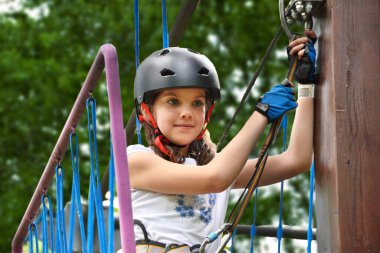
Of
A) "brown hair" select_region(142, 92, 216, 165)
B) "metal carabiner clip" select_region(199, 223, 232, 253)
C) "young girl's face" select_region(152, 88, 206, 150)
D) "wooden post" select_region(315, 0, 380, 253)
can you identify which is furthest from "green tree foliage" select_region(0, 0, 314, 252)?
"wooden post" select_region(315, 0, 380, 253)

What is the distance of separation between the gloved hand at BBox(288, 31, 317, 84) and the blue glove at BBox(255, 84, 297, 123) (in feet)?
0.26

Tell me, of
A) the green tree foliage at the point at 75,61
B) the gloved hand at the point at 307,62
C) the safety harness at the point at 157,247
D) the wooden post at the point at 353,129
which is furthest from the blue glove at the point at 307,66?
the green tree foliage at the point at 75,61

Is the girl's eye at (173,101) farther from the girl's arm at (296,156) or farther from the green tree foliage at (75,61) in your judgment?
the green tree foliage at (75,61)

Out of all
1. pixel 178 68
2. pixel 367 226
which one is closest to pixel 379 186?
pixel 367 226

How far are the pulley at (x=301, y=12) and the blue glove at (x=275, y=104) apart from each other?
0.23 metres

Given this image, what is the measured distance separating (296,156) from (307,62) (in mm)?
Answer: 427

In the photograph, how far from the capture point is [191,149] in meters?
3.62

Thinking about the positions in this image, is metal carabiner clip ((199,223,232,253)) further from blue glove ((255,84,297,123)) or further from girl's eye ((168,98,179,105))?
girl's eye ((168,98,179,105))

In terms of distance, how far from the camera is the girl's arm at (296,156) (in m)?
3.27

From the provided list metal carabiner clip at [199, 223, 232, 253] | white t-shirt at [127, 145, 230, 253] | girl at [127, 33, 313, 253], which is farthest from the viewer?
white t-shirt at [127, 145, 230, 253]

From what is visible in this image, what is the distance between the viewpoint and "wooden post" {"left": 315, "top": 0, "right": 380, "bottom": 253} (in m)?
2.76

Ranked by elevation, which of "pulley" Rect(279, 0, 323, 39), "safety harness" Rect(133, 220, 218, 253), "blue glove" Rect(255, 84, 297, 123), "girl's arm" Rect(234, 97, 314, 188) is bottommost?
"safety harness" Rect(133, 220, 218, 253)

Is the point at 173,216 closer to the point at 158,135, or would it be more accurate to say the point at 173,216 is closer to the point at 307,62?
the point at 158,135

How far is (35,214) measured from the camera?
15.8 ft
